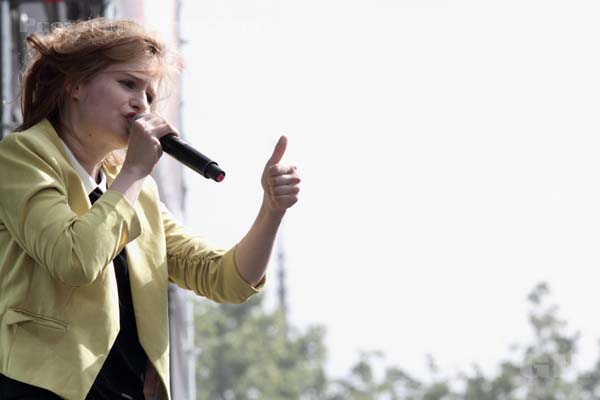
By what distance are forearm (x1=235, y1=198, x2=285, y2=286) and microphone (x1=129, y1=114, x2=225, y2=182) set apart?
4.8 inches

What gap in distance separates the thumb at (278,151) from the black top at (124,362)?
0.31m

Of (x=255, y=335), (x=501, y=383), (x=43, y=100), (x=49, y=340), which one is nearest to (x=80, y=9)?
(x=43, y=100)

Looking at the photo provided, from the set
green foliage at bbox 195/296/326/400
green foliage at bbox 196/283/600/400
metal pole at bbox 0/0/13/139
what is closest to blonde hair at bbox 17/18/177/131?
metal pole at bbox 0/0/13/139

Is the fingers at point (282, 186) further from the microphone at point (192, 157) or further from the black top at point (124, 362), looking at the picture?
the black top at point (124, 362)

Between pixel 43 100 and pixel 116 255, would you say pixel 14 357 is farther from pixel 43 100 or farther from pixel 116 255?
pixel 43 100

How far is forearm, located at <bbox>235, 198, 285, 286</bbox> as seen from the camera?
192 centimetres

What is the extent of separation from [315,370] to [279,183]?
32658 mm

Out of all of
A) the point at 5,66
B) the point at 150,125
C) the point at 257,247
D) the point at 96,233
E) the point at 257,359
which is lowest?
the point at 257,359

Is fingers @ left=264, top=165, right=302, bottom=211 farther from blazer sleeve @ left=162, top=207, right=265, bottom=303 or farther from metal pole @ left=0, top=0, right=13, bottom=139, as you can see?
metal pole @ left=0, top=0, right=13, bottom=139

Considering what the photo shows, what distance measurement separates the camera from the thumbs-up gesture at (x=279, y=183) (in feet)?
6.10

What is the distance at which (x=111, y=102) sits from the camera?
6.18ft

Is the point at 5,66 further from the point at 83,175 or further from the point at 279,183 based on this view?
the point at 279,183

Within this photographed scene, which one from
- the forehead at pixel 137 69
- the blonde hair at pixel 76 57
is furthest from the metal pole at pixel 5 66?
the forehead at pixel 137 69

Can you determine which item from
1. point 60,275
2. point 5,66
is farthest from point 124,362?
point 5,66
